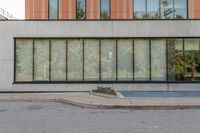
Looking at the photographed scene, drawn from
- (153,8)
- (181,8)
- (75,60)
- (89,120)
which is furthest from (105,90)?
(181,8)

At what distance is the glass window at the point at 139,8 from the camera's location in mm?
34656

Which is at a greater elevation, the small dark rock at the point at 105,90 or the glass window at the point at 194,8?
the glass window at the point at 194,8

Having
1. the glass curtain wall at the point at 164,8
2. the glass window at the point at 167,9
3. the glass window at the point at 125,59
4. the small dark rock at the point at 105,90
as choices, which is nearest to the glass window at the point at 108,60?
the glass window at the point at 125,59

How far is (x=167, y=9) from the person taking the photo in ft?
119

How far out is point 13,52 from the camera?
25.3 m

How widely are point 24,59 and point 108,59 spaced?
556 centimetres

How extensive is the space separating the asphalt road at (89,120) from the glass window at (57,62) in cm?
720

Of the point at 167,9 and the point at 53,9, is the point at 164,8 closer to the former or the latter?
the point at 167,9

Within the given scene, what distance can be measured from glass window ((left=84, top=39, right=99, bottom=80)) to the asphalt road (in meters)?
7.30

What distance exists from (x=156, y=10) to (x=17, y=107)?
21.4m

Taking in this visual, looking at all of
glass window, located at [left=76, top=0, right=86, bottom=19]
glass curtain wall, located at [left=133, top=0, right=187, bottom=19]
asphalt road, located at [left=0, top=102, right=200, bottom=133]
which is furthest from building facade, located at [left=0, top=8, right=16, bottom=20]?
asphalt road, located at [left=0, top=102, right=200, bottom=133]

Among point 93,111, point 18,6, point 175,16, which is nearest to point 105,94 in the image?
point 93,111

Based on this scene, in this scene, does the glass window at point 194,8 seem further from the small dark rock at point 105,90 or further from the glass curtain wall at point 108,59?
the small dark rock at point 105,90

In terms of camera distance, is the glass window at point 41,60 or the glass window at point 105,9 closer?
the glass window at point 41,60
